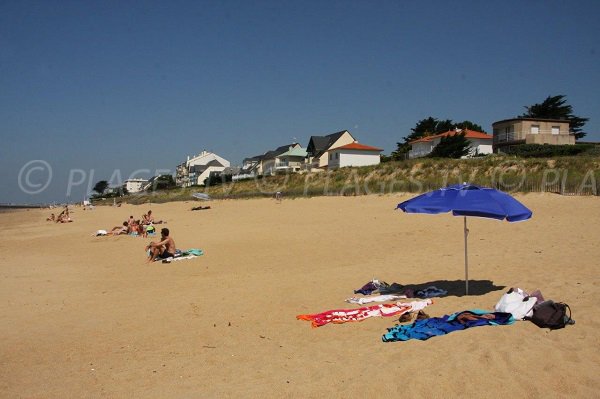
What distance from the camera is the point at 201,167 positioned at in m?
109

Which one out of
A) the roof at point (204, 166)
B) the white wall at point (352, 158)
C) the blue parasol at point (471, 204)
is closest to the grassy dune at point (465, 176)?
the blue parasol at point (471, 204)

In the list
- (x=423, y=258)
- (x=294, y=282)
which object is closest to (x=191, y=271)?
(x=294, y=282)

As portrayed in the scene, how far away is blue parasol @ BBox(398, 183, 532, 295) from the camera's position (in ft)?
22.0

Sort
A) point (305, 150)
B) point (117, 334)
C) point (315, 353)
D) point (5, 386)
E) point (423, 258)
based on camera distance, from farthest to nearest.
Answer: point (305, 150) → point (423, 258) → point (117, 334) → point (315, 353) → point (5, 386)

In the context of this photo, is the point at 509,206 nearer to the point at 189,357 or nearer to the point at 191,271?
the point at 189,357

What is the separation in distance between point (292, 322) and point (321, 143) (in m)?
65.1

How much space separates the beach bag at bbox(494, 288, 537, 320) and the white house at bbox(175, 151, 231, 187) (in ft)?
321

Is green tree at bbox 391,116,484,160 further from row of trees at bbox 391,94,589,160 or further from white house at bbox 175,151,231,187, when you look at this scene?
white house at bbox 175,151,231,187

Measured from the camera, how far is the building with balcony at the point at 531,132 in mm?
44594

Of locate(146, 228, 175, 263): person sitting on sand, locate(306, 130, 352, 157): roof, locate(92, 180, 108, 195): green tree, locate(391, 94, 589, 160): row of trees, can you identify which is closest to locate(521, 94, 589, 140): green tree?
locate(391, 94, 589, 160): row of trees

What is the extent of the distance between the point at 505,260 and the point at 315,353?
6.17m

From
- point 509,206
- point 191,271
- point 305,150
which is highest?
point 305,150

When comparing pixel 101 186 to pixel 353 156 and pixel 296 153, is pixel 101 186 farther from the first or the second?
pixel 353 156

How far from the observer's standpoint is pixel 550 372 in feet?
13.6
